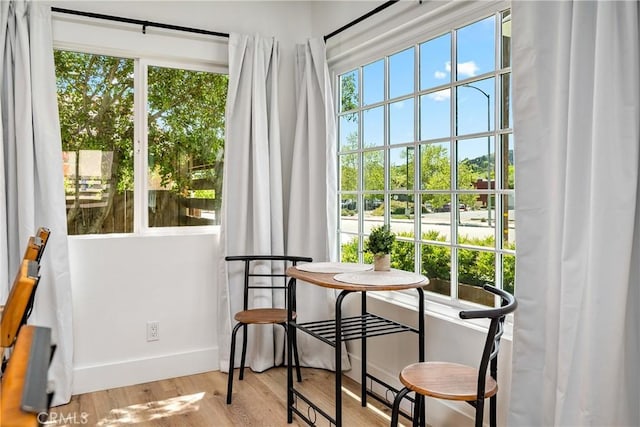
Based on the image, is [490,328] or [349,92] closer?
[490,328]

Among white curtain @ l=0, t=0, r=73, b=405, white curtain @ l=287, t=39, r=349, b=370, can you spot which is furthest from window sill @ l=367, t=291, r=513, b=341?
white curtain @ l=0, t=0, r=73, b=405

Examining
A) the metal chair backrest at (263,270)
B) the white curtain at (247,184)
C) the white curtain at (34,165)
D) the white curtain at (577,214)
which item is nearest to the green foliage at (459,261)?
the white curtain at (577,214)

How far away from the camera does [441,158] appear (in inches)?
103

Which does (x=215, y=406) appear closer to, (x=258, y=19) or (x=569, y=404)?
(x=569, y=404)

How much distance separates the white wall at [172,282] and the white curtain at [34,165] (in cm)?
14

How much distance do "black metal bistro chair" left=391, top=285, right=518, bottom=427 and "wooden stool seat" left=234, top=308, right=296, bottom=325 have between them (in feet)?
3.59

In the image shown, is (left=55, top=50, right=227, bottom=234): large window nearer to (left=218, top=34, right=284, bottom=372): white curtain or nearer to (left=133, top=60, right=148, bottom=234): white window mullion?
(left=133, top=60, right=148, bottom=234): white window mullion

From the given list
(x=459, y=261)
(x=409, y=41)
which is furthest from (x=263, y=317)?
(x=409, y=41)

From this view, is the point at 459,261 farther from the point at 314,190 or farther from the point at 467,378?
the point at 314,190

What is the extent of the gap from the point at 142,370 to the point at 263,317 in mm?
893

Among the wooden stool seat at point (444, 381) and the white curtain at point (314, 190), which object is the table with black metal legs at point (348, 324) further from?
the white curtain at point (314, 190)

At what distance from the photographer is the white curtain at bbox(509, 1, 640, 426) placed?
5.13 feet

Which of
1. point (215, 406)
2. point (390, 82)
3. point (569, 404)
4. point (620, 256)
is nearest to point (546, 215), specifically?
point (620, 256)

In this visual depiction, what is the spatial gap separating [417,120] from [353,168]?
0.68 metres
